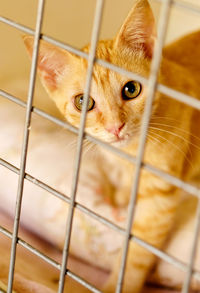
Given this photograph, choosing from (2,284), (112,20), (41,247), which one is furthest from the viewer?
(112,20)

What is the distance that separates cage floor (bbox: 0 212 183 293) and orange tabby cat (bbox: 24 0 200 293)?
2.3 inches

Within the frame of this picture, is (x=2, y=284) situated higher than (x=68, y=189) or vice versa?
(x=68, y=189)

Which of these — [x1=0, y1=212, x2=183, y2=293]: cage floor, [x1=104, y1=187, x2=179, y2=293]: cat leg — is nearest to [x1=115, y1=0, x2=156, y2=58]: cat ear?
[x1=104, y1=187, x2=179, y2=293]: cat leg

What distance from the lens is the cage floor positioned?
1.06 m

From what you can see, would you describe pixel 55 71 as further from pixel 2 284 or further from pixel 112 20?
pixel 112 20

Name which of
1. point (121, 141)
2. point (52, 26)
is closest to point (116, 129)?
point (121, 141)

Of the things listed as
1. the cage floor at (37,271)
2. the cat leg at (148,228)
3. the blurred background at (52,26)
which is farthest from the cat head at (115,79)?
the blurred background at (52,26)

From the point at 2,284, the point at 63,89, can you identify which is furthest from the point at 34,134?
the point at 2,284

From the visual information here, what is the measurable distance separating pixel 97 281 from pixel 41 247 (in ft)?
0.51

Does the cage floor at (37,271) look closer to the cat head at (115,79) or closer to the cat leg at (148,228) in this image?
the cat leg at (148,228)

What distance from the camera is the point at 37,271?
1144 millimetres

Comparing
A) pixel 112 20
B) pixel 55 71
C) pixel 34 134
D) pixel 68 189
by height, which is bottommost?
pixel 68 189

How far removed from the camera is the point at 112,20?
193 cm

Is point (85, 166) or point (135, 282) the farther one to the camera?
point (85, 166)
